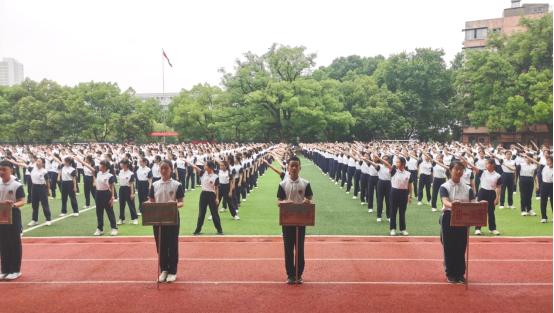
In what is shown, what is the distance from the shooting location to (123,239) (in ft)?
37.1

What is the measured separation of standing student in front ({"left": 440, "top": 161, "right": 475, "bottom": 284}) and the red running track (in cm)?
26

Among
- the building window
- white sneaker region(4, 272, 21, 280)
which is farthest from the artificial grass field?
the building window

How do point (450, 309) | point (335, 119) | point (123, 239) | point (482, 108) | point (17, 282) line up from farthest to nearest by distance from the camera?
point (335, 119), point (482, 108), point (123, 239), point (17, 282), point (450, 309)

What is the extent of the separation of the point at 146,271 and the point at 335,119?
150 feet

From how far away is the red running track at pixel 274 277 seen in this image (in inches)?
267

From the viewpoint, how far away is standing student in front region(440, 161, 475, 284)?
7.73m

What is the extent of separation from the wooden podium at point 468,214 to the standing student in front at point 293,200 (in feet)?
7.26

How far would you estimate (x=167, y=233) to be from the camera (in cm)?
782

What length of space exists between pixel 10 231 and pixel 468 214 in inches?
290

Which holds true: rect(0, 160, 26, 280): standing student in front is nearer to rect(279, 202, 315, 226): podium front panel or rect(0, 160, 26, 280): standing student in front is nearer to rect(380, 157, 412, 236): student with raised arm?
rect(279, 202, 315, 226): podium front panel

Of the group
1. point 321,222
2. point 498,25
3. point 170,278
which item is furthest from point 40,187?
point 498,25

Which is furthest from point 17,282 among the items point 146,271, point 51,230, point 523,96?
point 523,96

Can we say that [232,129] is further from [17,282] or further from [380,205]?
[17,282]

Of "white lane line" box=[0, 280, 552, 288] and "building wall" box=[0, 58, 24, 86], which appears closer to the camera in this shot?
"white lane line" box=[0, 280, 552, 288]
